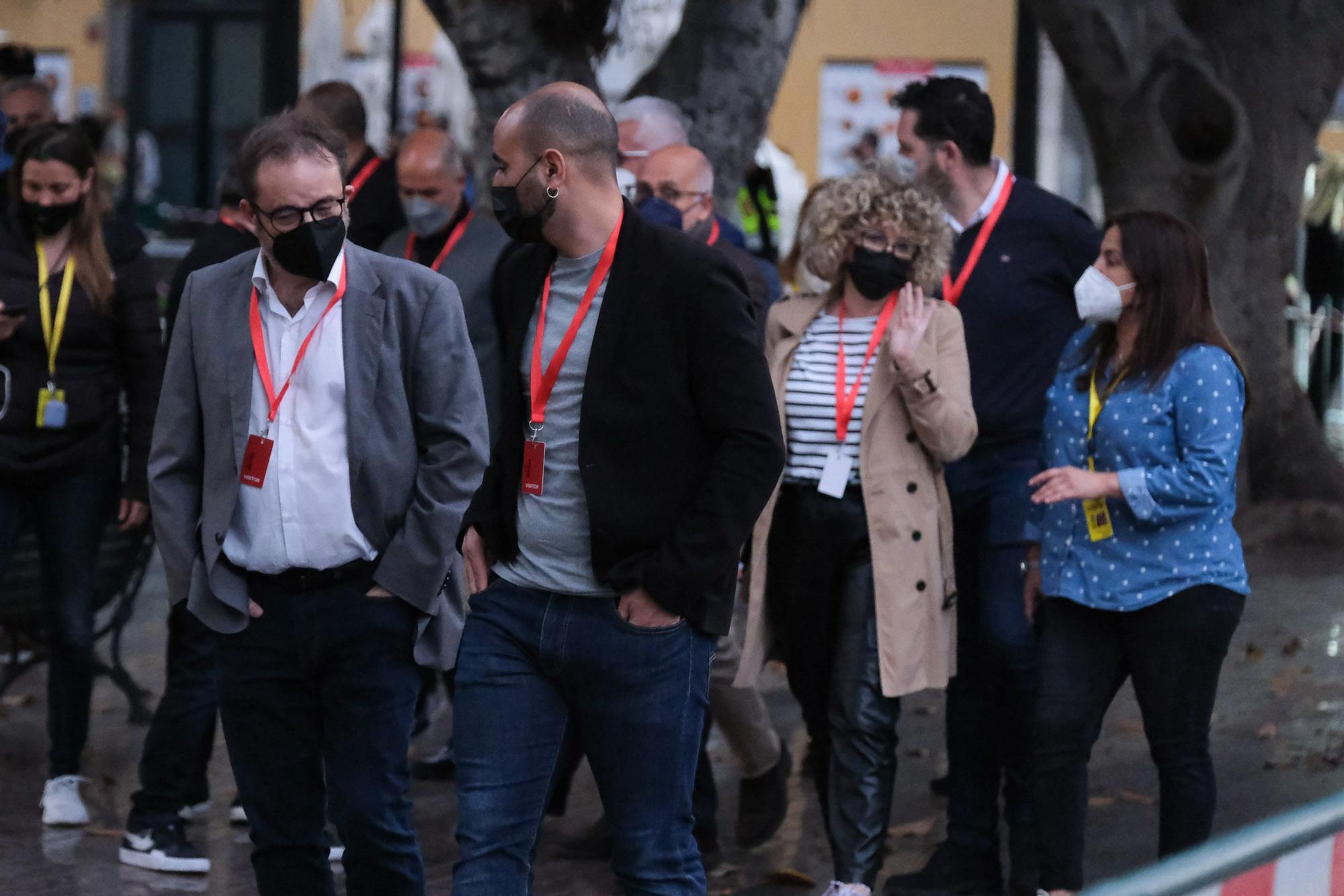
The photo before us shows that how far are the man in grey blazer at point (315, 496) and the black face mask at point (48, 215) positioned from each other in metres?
2.05

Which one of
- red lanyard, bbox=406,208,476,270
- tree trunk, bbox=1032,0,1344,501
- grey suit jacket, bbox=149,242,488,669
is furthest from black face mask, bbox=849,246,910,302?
tree trunk, bbox=1032,0,1344,501

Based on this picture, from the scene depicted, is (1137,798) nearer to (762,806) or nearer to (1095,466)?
(762,806)

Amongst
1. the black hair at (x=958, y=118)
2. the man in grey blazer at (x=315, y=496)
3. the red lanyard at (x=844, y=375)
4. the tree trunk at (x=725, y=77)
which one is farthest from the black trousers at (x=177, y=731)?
the tree trunk at (x=725, y=77)

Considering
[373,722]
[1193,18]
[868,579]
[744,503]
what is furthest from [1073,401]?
[1193,18]

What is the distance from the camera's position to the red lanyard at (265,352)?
407 centimetres

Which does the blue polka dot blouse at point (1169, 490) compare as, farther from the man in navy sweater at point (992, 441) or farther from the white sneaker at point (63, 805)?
the white sneaker at point (63, 805)

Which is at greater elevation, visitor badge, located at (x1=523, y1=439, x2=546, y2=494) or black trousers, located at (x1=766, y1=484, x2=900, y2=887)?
visitor badge, located at (x1=523, y1=439, x2=546, y2=494)

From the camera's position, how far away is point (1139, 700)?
5.12m

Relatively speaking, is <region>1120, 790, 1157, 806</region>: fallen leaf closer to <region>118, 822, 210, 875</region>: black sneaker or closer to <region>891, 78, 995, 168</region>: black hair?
<region>891, 78, 995, 168</region>: black hair

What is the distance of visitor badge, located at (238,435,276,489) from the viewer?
13.3 feet

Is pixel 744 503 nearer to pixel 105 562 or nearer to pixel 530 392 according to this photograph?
pixel 530 392

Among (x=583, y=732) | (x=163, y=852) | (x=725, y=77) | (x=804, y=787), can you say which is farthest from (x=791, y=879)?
(x=725, y=77)

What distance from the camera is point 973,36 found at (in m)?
18.6

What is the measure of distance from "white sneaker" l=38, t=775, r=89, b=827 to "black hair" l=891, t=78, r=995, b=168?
3.31 m
